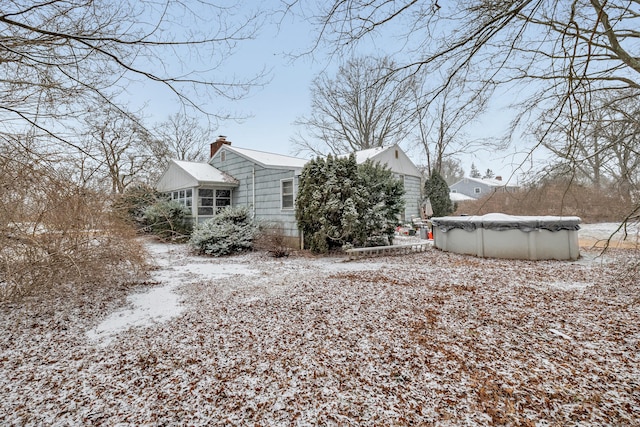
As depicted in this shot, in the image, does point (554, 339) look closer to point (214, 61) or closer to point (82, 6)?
point (214, 61)

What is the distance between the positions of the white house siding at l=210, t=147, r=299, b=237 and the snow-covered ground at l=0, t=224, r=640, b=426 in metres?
4.90

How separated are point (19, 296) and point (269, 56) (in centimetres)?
478

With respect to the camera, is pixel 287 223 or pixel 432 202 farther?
pixel 432 202

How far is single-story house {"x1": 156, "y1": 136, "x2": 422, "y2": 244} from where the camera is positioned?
389 inches

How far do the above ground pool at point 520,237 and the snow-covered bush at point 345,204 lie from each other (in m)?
2.10

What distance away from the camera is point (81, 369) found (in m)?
2.52

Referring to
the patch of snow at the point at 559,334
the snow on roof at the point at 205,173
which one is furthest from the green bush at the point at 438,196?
the patch of snow at the point at 559,334

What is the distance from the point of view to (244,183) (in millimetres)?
11656

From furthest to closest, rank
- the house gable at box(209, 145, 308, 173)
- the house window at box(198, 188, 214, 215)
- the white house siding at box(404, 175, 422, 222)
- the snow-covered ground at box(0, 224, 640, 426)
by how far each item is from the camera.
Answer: the white house siding at box(404, 175, 422, 222)
the house window at box(198, 188, 214, 215)
the house gable at box(209, 145, 308, 173)
the snow-covered ground at box(0, 224, 640, 426)

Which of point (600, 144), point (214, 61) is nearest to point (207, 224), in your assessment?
point (214, 61)

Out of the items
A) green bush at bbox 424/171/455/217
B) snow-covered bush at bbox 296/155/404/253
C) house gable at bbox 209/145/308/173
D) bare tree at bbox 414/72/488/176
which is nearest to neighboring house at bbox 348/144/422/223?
green bush at bbox 424/171/455/217

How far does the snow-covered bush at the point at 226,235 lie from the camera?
28.8 feet

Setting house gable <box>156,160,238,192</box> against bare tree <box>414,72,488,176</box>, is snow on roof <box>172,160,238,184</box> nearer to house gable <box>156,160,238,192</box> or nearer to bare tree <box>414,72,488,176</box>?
house gable <box>156,160,238,192</box>

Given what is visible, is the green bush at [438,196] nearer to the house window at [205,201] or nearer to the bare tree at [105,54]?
the house window at [205,201]
